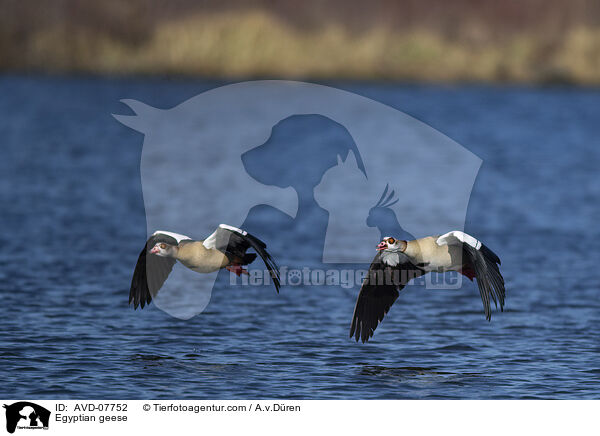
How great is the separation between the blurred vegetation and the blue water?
15882 millimetres

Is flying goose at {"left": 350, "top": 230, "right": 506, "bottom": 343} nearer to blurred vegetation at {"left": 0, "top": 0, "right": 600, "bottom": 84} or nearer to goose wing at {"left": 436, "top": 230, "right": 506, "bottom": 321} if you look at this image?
goose wing at {"left": 436, "top": 230, "right": 506, "bottom": 321}

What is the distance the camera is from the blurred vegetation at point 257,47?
44031 millimetres

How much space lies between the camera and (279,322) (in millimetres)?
13945

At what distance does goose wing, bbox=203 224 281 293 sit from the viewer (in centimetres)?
1103

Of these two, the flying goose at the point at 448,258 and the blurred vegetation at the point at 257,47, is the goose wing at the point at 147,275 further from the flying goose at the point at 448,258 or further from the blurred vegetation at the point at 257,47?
the blurred vegetation at the point at 257,47

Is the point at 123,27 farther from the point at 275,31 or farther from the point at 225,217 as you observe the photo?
the point at 225,217

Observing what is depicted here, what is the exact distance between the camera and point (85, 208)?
23922 millimetres

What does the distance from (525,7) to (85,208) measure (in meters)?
36.9

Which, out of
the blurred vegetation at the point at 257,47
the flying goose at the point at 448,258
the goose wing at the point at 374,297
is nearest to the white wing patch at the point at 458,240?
the flying goose at the point at 448,258

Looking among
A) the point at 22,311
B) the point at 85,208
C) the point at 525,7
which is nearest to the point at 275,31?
the point at 525,7

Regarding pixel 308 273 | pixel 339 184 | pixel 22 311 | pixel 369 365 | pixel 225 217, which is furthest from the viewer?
pixel 339 184
